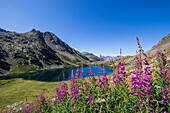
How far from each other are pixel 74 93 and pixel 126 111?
321 cm

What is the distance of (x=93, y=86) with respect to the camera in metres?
11.1

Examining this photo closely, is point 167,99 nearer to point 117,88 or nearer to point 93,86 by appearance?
point 117,88

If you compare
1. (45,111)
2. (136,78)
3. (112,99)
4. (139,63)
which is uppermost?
(139,63)

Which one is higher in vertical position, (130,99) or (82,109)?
(130,99)

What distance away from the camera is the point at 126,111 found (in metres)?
7.55

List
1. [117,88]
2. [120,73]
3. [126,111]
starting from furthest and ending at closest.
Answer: [117,88]
[120,73]
[126,111]

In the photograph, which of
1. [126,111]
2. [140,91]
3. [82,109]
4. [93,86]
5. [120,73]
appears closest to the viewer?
[140,91]

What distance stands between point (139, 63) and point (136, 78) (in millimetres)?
592

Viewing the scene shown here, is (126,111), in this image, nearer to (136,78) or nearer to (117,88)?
(136,78)

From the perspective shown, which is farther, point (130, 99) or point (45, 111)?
point (45, 111)

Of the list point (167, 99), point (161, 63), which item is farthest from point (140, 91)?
point (161, 63)

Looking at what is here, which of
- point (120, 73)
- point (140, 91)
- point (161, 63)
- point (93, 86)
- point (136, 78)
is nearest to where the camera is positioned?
point (140, 91)

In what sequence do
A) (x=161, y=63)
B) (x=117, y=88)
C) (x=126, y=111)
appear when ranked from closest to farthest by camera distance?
1. (x=126, y=111)
2. (x=117, y=88)
3. (x=161, y=63)

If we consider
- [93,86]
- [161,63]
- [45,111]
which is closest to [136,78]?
[93,86]
